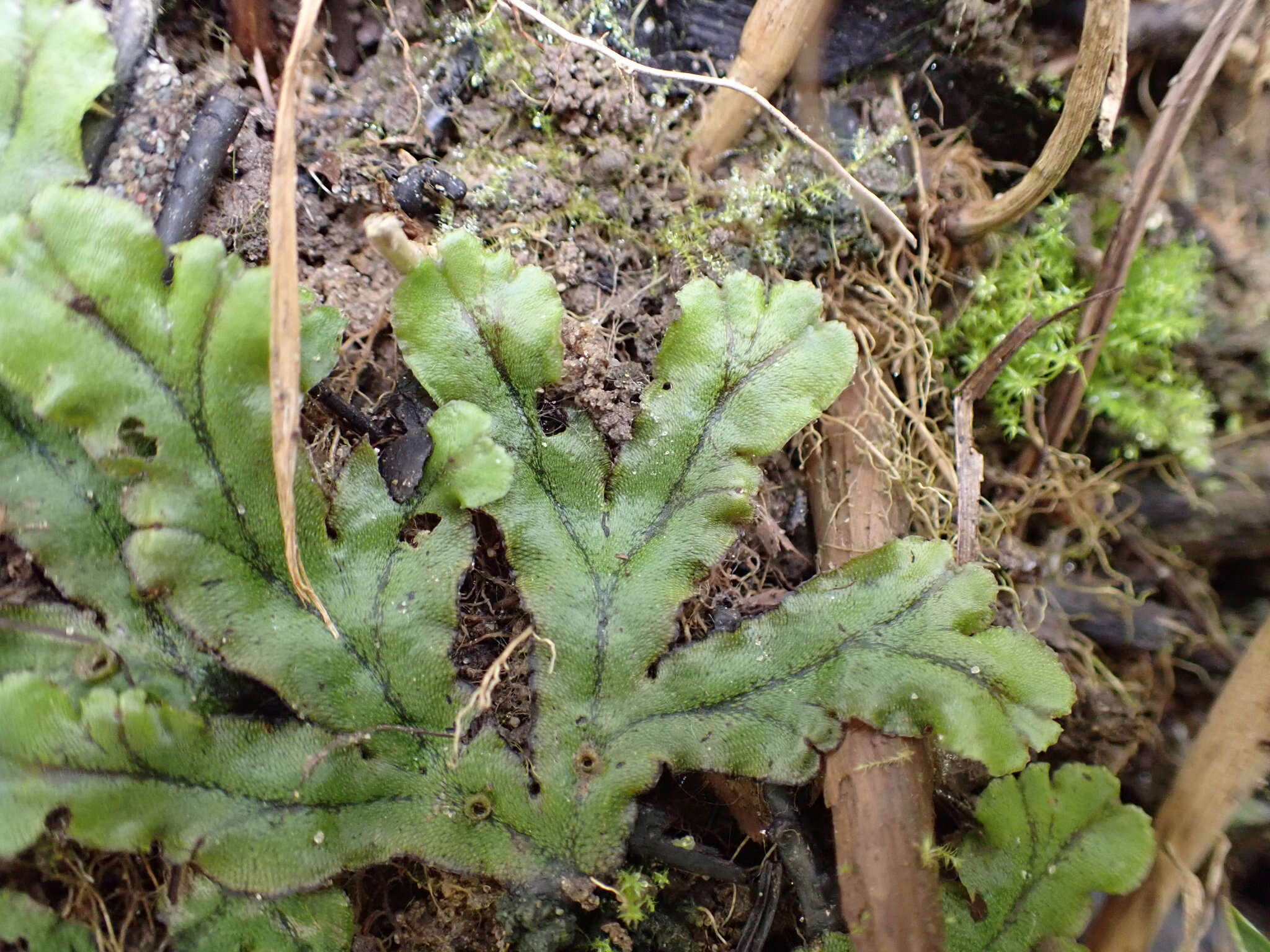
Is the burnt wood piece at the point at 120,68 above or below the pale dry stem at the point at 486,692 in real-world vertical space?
above

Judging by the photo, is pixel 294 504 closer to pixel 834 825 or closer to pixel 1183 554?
pixel 834 825

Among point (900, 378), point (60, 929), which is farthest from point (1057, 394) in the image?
point (60, 929)

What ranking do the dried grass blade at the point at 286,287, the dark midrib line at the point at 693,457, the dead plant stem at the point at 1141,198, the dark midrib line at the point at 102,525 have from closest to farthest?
the dried grass blade at the point at 286,287 → the dark midrib line at the point at 102,525 → the dark midrib line at the point at 693,457 → the dead plant stem at the point at 1141,198

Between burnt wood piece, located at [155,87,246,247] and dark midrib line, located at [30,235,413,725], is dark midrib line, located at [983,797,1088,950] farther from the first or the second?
burnt wood piece, located at [155,87,246,247]

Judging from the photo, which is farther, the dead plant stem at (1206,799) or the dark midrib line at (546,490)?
the dead plant stem at (1206,799)

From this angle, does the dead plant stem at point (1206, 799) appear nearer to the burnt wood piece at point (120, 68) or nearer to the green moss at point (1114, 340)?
the green moss at point (1114, 340)

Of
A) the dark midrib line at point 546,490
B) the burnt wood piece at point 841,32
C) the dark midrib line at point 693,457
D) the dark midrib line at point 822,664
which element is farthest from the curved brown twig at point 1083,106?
the dark midrib line at point 546,490

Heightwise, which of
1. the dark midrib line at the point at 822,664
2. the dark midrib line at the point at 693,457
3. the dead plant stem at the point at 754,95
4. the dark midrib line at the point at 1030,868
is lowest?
the dark midrib line at the point at 1030,868
